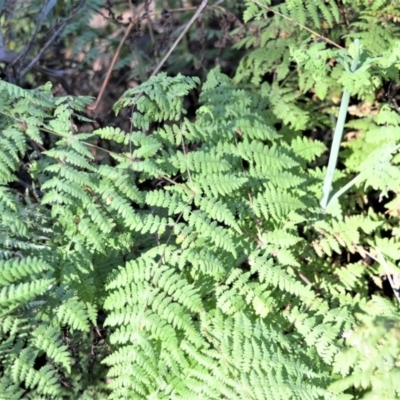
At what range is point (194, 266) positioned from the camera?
2.11m

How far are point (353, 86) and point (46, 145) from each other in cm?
217

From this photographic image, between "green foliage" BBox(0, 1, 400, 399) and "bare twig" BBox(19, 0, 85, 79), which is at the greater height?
"bare twig" BBox(19, 0, 85, 79)

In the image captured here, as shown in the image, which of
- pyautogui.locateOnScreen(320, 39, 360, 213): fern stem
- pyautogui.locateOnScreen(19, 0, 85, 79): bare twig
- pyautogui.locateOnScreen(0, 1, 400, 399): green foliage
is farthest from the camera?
pyautogui.locateOnScreen(19, 0, 85, 79): bare twig

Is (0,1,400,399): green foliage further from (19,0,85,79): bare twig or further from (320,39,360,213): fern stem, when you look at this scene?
(19,0,85,79): bare twig

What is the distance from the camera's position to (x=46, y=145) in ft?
11.4

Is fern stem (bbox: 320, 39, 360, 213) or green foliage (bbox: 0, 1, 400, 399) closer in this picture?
green foliage (bbox: 0, 1, 400, 399)

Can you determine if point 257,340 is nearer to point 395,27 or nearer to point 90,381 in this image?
point 90,381

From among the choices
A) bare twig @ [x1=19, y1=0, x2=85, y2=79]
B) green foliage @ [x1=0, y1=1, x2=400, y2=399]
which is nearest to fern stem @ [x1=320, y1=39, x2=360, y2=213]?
green foliage @ [x1=0, y1=1, x2=400, y2=399]

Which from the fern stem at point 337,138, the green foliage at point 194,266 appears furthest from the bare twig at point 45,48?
the fern stem at point 337,138

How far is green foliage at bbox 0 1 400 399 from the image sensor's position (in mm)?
1931

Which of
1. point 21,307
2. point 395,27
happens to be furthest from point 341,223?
point 21,307

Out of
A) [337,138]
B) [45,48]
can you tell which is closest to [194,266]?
[337,138]

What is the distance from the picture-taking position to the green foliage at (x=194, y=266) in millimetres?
1931

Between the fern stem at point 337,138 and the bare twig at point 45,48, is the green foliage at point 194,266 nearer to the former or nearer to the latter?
the fern stem at point 337,138
